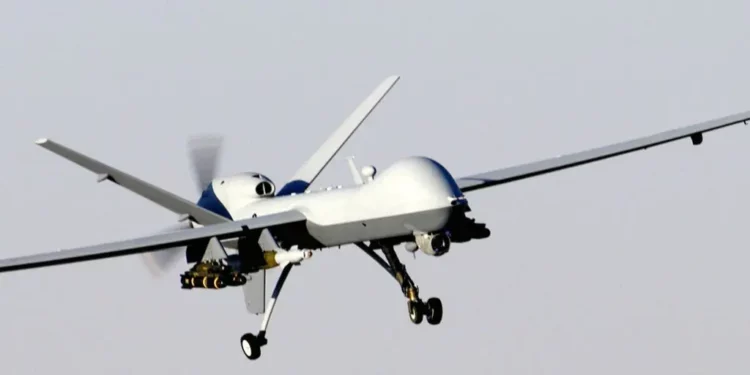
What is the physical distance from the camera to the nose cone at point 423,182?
218 feet

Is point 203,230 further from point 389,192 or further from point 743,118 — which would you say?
point 743,118

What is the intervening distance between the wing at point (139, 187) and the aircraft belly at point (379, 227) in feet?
13.9

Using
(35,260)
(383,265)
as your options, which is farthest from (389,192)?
(35,260)

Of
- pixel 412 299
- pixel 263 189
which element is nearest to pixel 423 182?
pixel 412 299

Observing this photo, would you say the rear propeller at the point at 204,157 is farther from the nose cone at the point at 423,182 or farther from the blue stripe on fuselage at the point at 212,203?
the nose cone at the point at 423,182

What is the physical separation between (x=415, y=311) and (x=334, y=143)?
29.9 ft

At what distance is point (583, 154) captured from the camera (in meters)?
75.6

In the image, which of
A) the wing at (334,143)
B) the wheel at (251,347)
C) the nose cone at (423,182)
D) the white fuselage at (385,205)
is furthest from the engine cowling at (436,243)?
the wing at (334,143)

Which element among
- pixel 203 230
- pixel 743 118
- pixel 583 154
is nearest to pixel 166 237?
pixel 203 230

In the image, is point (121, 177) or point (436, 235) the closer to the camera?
point (436, 235)

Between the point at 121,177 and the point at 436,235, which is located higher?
the point at 121,177

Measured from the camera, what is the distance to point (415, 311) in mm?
72625

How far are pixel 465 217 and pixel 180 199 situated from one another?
419 inches

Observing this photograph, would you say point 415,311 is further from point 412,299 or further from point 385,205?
point 385,205
